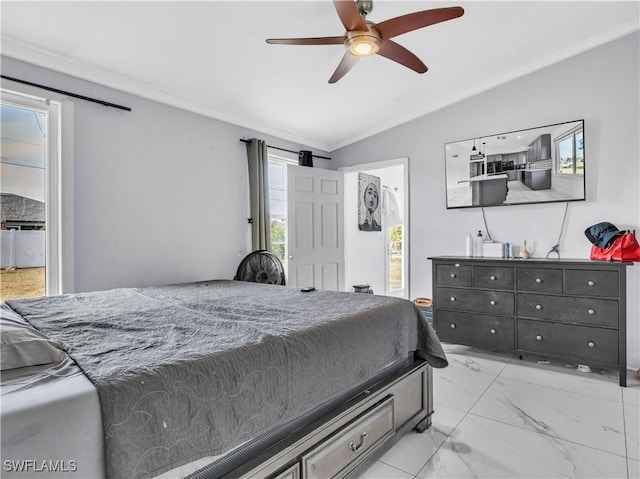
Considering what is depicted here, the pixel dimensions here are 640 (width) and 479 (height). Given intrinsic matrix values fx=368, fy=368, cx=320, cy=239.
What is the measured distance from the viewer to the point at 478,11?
264 cm

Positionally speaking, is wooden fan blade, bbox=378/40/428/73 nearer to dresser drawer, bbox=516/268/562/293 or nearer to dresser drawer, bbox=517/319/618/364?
dresser drawer, bbox=516/268/562/293

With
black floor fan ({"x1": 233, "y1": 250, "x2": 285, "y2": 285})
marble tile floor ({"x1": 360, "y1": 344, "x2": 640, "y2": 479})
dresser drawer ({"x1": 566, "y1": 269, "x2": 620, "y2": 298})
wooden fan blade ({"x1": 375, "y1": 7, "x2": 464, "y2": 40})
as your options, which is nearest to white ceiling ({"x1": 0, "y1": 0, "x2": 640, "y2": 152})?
wooden fan blade ({"x1": 375, "y1": 7, "x2": 464, "y2": 40})

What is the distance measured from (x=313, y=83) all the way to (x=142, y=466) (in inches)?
127

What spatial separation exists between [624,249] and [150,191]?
12.5 ft

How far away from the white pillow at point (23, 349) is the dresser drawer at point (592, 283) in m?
3.33

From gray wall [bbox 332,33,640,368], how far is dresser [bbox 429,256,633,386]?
1.52ft

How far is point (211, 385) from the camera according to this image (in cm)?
105

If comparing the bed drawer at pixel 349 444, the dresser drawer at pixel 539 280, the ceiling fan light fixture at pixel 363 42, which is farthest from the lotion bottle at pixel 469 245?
the bed drawer at pixel 349 444

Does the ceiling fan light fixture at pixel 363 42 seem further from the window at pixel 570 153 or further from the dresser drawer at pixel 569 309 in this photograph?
the dresser drawer at pixel 569 309

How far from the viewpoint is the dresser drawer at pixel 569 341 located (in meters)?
2.80

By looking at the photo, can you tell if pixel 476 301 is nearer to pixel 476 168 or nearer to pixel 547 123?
pixel 476 168

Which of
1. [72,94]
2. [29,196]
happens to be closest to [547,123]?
[72,94]

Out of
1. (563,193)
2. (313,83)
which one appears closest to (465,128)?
(563,193)

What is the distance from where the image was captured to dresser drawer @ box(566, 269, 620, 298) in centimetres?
277
